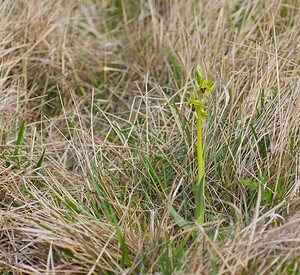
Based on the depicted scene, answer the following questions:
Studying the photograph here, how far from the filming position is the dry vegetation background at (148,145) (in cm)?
235

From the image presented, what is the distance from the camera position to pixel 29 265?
8.09 ft

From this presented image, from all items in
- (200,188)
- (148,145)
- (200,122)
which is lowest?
(148,145)

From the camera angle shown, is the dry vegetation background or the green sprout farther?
the green sprout

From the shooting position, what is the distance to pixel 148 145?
2865mm

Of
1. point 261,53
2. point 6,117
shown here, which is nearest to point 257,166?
point 261,53

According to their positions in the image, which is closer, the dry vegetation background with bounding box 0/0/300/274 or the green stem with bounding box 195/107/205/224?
the dry vegetation background with bounding box 0/0/300/274

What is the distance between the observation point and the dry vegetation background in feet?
7.70

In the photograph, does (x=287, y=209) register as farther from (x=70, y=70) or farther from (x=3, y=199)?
(x=70, y=70)

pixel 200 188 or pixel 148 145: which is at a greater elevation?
pixel 200 188

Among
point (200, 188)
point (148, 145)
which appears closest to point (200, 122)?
point (200, 188)

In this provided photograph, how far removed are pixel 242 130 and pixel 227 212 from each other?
336mm

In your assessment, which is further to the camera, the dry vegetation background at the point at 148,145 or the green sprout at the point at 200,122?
the green sprout at the point at 200,122

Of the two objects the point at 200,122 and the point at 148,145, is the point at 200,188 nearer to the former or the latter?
the point at 200,122

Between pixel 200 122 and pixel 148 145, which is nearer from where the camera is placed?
pixel 200 122
